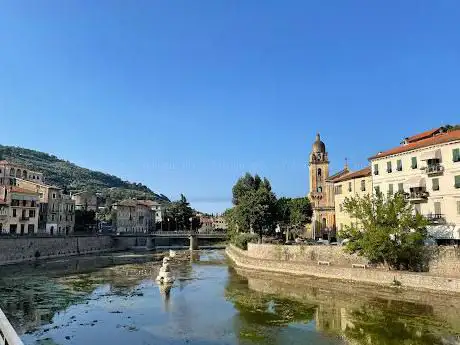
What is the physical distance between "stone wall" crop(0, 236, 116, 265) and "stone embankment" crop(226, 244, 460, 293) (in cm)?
3588

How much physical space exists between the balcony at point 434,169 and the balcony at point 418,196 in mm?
2277

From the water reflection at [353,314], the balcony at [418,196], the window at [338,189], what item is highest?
the window at [338,189]

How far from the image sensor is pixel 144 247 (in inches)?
4673

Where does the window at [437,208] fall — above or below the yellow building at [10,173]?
below

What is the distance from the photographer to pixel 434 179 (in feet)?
160

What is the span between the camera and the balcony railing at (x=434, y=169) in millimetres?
47900

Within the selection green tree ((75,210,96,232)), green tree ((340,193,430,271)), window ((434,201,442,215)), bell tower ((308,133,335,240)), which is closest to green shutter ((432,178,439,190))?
window ((434,201,442,215))

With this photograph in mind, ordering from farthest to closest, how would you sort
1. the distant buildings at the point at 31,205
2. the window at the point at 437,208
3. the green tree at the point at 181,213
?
1. the green tree at the point at 181,213
2. the distant buildings at the point at 31,205
3. the window at the point at 437,208

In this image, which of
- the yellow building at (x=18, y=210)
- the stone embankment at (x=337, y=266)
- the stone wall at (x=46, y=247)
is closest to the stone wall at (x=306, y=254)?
the stone embankment at (x=337, y=266)

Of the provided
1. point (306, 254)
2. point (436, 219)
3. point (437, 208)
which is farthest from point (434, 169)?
point (306, 254)

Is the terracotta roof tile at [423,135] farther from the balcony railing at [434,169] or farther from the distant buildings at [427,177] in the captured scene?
the balcony railing at [434,169]

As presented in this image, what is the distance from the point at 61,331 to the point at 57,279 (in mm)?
25831

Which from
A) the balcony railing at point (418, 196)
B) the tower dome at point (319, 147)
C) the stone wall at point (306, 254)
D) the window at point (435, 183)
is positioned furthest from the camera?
the tower dome at point (319, 147)

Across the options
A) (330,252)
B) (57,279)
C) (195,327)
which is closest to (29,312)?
(195,327)
